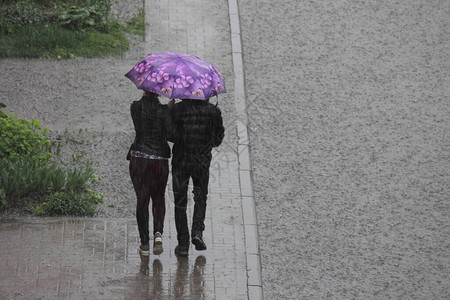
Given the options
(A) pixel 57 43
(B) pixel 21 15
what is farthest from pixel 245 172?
(B) pixel 21 15

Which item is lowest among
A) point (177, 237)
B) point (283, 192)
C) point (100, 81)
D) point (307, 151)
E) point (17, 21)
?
point (177, 237)

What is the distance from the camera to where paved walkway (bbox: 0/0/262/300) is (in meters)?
7.87

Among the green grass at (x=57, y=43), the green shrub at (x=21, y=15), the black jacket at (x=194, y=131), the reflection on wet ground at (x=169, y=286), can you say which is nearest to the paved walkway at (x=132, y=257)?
the reflection on wet ground at (x=169, y=286)

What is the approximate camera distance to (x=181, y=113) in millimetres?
7699

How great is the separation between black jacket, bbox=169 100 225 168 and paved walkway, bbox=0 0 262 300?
3.92 feet

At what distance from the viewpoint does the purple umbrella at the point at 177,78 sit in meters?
7.43

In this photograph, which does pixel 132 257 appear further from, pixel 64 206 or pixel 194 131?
pixel 194 131

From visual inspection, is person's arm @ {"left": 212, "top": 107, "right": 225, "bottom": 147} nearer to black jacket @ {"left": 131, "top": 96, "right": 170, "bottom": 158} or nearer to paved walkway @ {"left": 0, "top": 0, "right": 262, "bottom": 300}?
black jacket @ {"left": 131, "top": 96, "right": 170, "bottom": 158}

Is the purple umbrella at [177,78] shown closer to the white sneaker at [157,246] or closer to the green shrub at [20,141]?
the white sneaker at [157,246]

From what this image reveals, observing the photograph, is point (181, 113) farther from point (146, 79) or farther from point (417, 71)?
point (417, 71)

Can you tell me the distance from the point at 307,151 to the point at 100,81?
3.39 meters

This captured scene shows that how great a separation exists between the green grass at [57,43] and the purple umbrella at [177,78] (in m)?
4.49

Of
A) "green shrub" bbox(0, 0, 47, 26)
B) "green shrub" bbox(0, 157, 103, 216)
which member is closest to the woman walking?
"green shrub" bbox(0, 157, 103, 216)

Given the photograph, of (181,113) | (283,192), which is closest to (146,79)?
(181,113)
